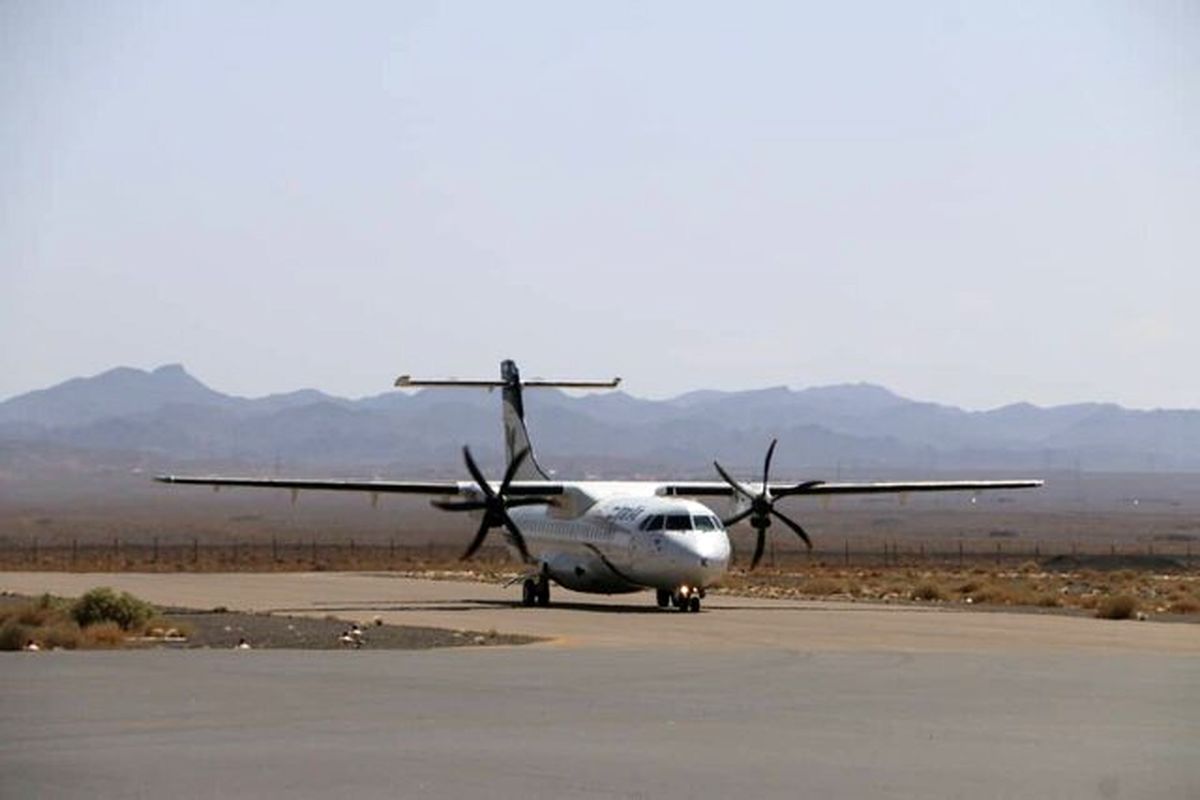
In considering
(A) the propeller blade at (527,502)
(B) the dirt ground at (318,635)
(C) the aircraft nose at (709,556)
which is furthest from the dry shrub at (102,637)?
(A) the propeller blade at (527,502)

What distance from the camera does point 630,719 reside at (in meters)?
21.5

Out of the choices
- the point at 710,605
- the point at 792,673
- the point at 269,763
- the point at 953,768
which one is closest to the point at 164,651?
the point at 792,673

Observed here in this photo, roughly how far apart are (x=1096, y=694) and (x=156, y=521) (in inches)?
6667

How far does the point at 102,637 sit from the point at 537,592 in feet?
58.0

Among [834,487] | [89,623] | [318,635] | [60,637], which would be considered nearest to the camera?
[60,637]

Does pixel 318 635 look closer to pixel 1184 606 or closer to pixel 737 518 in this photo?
pixel 737 518

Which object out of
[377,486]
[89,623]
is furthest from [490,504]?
[89,623]

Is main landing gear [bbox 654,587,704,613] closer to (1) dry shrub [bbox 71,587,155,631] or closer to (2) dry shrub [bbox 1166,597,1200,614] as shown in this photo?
(2) dry shrub [bbox 1166,597,1200,614]

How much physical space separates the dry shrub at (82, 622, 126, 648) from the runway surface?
1.83 m

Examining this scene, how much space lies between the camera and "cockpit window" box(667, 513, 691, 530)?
148 feet

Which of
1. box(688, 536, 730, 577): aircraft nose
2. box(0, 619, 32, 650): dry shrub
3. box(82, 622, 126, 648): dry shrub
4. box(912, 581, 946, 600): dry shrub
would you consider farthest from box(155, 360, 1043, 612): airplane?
box(0, 619, 32, 650): dry shrub

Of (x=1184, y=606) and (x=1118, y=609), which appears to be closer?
(x=1118, y=609)

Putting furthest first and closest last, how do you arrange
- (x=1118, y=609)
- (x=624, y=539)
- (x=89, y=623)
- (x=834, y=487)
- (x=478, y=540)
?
(x=834, y=487) → (x=478, y=540) → (x=624, y=539) → (x=1118, y=609) → (x=89, y=623)

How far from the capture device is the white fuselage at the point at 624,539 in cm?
4453
